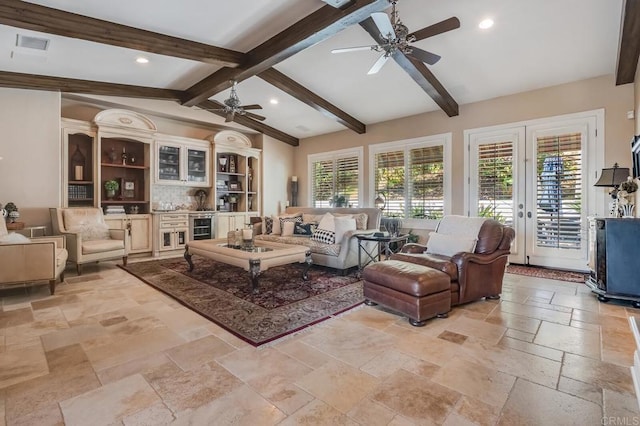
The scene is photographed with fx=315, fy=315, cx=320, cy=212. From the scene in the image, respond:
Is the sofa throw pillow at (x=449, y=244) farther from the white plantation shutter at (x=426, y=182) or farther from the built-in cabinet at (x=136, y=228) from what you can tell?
the built-in cabinet at (x=136, y=228)

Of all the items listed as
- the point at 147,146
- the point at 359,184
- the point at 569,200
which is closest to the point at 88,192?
the point at 147,146

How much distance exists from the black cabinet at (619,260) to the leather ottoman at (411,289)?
6.43 feet

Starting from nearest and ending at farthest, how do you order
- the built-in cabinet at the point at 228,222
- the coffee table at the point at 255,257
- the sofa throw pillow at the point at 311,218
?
the coffee table at the point at 255,257, the sofa throw pillow at the point at 311,218, the built-in cabinet at the point at 228,222

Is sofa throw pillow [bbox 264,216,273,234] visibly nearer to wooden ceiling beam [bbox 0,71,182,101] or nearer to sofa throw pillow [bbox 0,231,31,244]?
wooden ceiling beam [bbox 0,71,182,101]

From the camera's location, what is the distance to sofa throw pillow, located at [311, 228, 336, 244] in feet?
15.3

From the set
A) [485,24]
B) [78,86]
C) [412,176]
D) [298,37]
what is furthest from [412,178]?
[78,86]

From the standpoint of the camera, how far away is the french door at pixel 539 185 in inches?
190

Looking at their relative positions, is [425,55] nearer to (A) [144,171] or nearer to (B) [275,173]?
(B) [275,173]

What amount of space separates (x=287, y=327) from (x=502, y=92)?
17.3 feet

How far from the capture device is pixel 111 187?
600cm

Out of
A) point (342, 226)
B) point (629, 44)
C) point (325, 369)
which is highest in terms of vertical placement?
point (629, 44)

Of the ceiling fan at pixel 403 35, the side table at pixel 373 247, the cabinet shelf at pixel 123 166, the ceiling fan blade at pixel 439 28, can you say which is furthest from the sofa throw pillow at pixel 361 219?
the cabinet shelf at pixel 123 166

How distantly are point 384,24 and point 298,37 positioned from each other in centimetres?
Result: 128

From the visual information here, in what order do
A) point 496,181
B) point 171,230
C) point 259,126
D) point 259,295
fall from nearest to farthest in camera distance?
point 259,295, point 496,181, point 171,230, point 259,126
